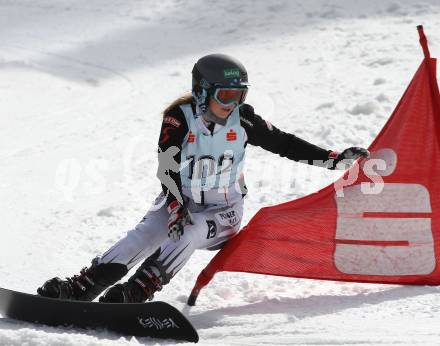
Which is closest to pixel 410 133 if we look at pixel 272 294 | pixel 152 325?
pixel 272 294

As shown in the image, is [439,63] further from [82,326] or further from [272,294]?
[82,326]

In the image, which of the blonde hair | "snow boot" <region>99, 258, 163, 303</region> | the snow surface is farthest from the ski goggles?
the snow surface

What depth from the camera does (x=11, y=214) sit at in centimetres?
703

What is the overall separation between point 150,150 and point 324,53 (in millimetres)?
4008

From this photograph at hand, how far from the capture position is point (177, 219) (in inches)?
183

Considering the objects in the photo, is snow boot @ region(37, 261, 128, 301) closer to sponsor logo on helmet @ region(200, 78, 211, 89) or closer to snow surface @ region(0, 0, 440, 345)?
snow surface @ region(0, 0, 440, 345)

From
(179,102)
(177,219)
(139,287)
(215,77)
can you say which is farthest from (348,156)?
(139,287)

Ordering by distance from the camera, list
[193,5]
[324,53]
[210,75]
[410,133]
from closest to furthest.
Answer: [210,75]
[410,133]
[324,53]
[193,5]

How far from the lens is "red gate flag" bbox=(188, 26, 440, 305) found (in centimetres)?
527

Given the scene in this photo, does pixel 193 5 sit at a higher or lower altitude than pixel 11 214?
higher

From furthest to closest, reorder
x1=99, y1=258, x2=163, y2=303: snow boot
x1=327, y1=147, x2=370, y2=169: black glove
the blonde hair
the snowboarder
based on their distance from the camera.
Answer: x1=327, y1=147, x2=370, y2=169: black glove, the blonde hair, the snowboarder, x1=99, y1=258, x2=163, y2=303: snow boot

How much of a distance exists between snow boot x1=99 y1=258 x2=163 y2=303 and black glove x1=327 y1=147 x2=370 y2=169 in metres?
1.38

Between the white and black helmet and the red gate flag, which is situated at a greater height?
the white and black helmet

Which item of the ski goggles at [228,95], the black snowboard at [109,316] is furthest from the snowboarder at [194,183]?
the black snowboard at [109,316]
